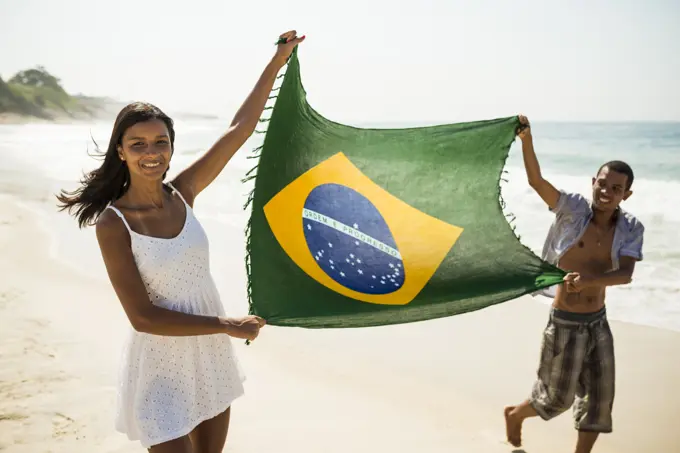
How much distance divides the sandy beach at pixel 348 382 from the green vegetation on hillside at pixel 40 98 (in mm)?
50918

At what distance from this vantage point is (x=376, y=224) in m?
2.91

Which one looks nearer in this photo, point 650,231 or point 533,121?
point 650,231

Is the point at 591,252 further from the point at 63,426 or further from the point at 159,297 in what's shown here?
the point at 63,426

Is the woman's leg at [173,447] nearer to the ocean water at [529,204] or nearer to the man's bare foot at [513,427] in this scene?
the ocean water at [529,204]

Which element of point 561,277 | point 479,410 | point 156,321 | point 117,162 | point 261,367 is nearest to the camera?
point 156,321

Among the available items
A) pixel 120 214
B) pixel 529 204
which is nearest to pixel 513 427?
pixel 120 214

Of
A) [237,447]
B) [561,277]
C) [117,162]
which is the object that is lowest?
[237,447]

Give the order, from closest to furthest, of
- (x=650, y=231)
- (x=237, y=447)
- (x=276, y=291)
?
(x=276, y=291), (x=237, y=447), (x=650, y=231)

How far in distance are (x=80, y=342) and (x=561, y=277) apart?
4.00 m

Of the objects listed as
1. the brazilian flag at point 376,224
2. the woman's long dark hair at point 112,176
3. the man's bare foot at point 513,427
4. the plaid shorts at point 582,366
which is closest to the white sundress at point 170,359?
the woman's long dark hair at point 112,176

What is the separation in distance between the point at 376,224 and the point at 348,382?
2.29 m

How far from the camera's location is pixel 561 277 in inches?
115

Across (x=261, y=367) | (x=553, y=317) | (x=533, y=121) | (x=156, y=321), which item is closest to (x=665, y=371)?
(x=553, y=317)

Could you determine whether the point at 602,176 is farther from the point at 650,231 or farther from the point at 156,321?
the point at 650,231
